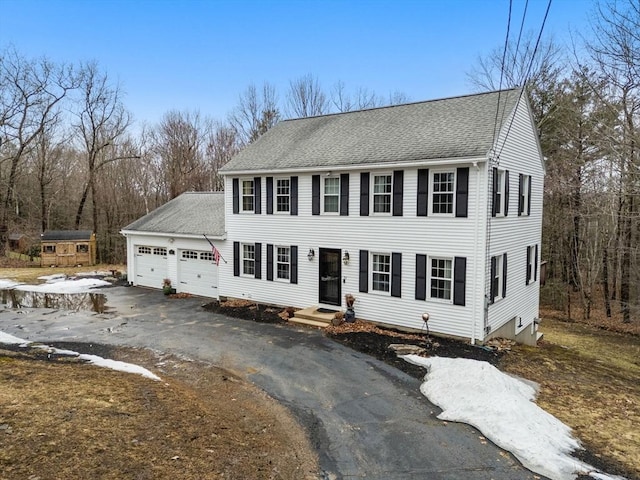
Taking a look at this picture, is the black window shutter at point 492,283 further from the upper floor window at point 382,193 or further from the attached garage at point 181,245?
the attached garage at point 181,245

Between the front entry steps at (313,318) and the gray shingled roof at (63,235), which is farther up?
the gray shingled roof at (63,235)

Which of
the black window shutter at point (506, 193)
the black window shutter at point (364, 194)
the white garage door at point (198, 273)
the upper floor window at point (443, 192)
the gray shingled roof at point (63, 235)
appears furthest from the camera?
the gray shingled roof at point (63, 235)

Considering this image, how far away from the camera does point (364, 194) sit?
13.2 meters

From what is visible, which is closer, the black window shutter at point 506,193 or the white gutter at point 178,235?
the black window shutter at point 506,193

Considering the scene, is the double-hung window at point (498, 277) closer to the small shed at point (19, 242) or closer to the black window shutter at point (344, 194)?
the black window shutter at point (344, 194)

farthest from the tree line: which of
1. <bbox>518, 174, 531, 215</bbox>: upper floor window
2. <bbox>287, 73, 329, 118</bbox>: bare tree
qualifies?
<bbox>518, 174, 531, 215</bbox>: upper floor window

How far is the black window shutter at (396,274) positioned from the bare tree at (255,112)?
2291 centimetres

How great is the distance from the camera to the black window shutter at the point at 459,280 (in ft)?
37.8

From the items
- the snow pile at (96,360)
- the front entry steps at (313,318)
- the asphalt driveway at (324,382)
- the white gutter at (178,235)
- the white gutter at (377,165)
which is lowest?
the asphalt driveway at (324,382)

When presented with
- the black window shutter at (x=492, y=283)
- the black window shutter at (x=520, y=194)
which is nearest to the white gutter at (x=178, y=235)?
the black window shutter at (x=492, y=283)

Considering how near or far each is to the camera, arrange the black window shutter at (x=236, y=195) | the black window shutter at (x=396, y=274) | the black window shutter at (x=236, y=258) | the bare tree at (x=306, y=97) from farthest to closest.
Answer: the bare tree at (x=306, y=97) < the black window shutter at (x=236, y=258) < the black window shutter at (x=236, y=195) < the black window shutter at (x=396, y=274)

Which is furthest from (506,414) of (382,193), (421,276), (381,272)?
(382,193)

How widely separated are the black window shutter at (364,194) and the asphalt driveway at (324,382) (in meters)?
4.20

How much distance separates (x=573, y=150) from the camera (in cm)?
2181
